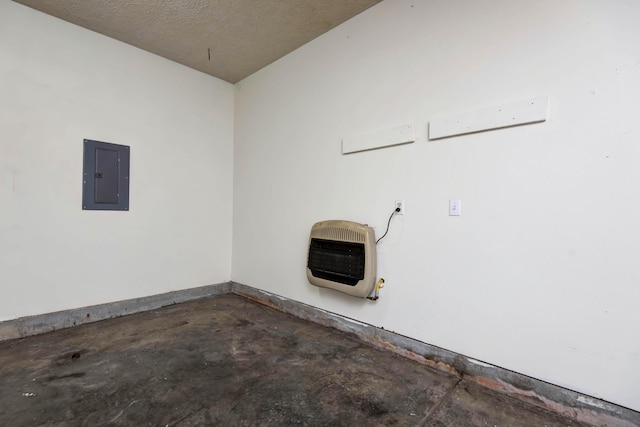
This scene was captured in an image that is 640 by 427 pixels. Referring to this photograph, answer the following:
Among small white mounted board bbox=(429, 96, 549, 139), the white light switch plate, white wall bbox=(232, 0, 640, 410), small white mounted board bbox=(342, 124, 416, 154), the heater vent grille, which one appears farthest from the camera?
the heater vent grille

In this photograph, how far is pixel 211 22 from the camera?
2691 mm

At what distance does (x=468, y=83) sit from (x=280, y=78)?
6.87 feet

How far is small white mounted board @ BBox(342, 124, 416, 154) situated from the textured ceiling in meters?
1.10

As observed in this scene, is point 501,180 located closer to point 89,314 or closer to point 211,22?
point 211,22

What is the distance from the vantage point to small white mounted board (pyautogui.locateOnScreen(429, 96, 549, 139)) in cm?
173

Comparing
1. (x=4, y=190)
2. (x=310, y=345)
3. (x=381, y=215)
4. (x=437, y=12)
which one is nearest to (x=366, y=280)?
(x=381, y=215)

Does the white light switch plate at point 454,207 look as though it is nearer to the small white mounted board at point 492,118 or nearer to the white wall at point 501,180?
the white wall at point 501,180

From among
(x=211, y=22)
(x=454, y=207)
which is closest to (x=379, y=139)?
(x=454, y=207)

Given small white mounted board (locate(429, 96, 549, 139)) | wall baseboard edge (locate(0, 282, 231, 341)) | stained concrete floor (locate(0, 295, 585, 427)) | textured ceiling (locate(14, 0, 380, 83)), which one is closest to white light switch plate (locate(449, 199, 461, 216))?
small white mounted board (locate(429, 96, 549, 139))

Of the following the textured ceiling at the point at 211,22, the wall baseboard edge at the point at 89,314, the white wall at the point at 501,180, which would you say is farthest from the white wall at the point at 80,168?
the white wall at the point at 501,180

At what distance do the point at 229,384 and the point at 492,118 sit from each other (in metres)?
2.38

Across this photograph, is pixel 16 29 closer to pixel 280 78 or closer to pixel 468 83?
pixel 280 78

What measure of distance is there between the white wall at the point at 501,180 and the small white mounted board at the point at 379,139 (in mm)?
60

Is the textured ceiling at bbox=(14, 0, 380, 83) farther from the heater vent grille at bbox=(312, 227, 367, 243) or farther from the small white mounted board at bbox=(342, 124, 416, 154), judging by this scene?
the heater vent grille at bbox=(312, 227, 367, 243)
